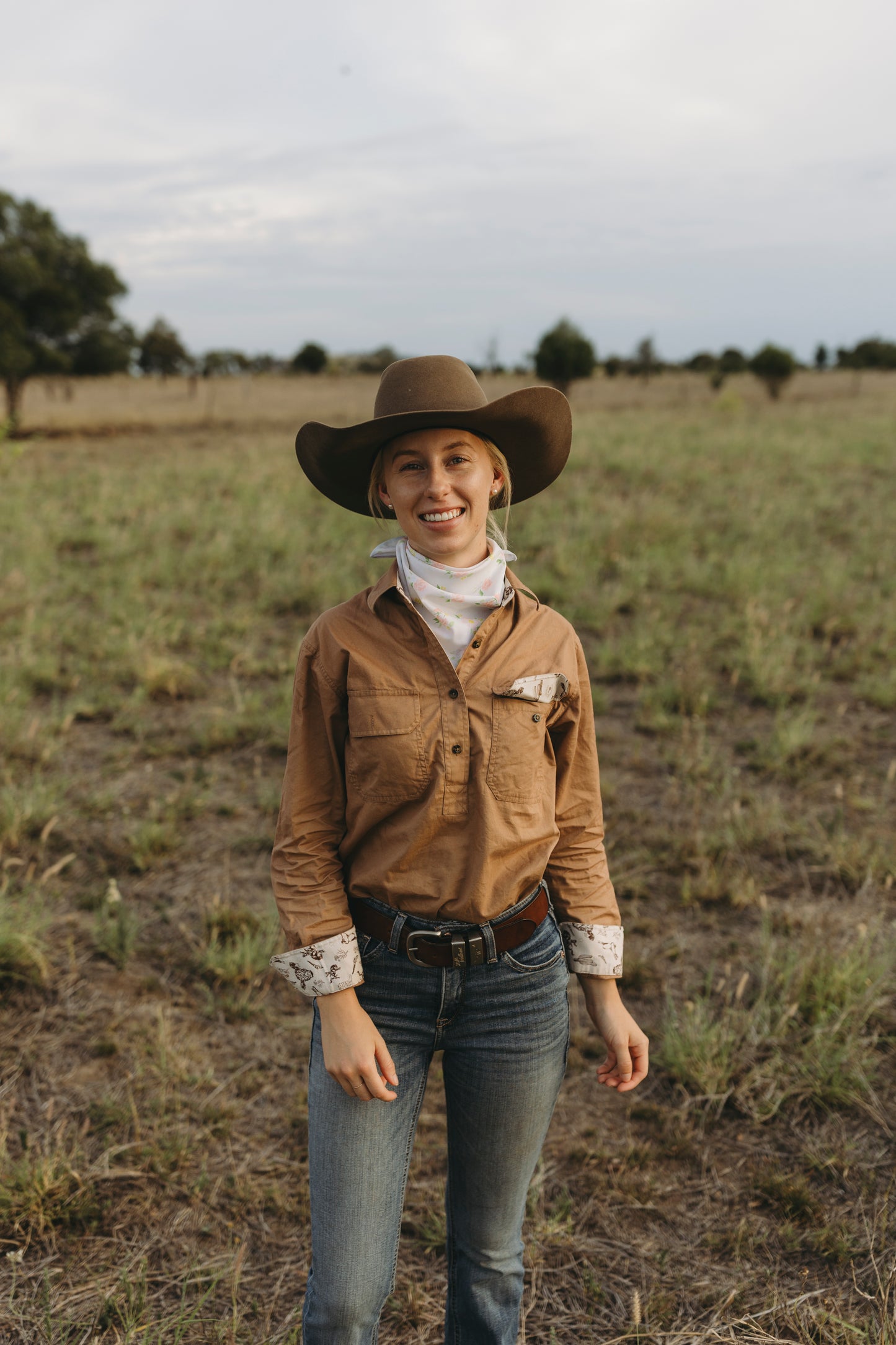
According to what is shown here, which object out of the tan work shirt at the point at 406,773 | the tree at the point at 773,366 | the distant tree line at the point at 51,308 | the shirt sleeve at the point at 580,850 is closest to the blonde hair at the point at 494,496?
the tan work shirt at the point at 406,773

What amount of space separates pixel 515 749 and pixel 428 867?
26 cm

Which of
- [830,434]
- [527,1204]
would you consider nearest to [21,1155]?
[527,1204]

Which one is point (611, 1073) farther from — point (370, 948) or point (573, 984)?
point (573, 984)

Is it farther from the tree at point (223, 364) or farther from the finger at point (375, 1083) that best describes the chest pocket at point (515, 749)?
the tree at point (223, 364)

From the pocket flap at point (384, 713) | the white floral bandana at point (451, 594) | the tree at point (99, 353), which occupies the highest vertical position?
the tree at point (99, 353)

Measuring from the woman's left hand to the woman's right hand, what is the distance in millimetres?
416

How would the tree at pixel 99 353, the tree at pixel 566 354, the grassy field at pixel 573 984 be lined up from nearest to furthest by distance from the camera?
the grassy field at pixel 573 984 → the tree at pixel 99 353 → the tree at pixel 566 354

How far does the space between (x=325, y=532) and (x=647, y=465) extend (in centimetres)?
531

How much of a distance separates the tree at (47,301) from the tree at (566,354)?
1556cm

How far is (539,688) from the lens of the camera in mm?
1604

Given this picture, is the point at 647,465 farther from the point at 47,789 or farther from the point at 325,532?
the point at 47,789

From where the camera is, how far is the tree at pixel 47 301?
21.3 m

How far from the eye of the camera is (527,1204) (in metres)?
2.42

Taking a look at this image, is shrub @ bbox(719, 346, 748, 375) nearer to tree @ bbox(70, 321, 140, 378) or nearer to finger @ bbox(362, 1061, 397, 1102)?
tree @ bbox(70, 321, 140, 378)
